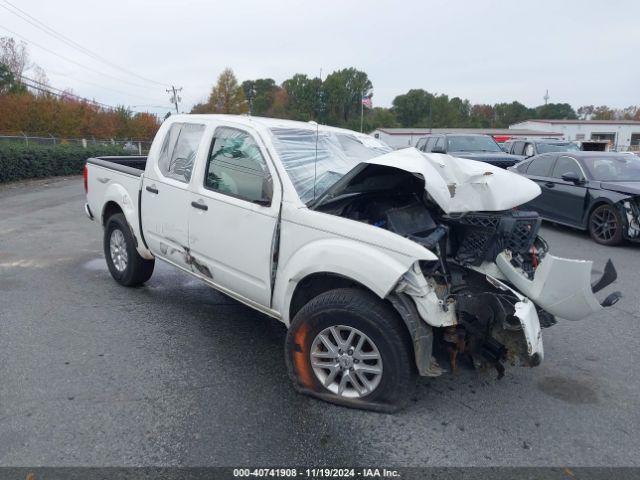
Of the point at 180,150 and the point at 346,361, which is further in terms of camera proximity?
the point at 180,150

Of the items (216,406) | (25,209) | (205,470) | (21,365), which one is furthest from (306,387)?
(25,209)

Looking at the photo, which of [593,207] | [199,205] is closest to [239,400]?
[199,205]

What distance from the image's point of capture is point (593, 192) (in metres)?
8.66

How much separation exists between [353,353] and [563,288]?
140 cm

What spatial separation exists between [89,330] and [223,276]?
4.77 ft

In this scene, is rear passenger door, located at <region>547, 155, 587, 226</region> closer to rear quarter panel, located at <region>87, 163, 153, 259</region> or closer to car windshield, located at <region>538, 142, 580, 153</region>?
car windshield, located at <region>538, 142, 580, 153</region>

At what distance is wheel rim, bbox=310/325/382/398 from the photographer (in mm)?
3137

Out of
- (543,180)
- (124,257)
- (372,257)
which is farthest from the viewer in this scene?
(543,180)

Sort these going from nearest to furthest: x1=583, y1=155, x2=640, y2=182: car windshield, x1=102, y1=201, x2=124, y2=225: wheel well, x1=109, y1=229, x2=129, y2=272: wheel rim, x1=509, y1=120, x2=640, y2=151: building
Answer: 1. x1=109, y1=229, x2=129, y2=272: wheel rim
2. x1=102, y1=201, x2=124, y2=225: wheel well
3. x1=583, y1=155, x2=640, y2=182: car windshield
4. x1=509, y1=120, x2=640, y2=151: building

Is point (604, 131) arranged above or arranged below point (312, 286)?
above

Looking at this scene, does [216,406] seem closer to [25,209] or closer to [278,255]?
[278,255]

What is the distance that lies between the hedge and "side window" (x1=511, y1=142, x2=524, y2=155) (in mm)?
17235

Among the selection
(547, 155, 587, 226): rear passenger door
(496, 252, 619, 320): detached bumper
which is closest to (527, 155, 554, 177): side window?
(547, 155, 587, 226): rear passenger door

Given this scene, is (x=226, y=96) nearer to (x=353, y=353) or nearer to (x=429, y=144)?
(x=429, y=144)
